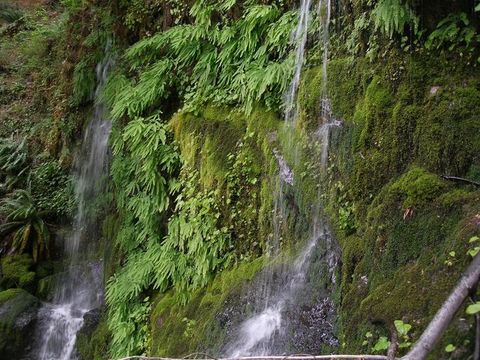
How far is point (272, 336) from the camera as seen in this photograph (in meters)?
4.59

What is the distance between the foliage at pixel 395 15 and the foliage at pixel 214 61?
1789 millimetres

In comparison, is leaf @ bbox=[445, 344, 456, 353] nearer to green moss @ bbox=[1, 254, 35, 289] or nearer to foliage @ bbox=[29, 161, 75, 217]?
green moss @ bbox=[1, 254, 35, 289]

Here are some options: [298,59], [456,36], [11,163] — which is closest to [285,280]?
[298,59]

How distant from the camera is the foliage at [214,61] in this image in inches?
240

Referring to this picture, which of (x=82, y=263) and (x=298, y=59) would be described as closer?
(x=298, y=59)

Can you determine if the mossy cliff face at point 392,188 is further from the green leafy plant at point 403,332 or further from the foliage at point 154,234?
the foliage at point 154,234

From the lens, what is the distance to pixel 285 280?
4.93m

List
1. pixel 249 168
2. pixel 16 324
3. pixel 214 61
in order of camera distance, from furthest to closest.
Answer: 1. pixel 16 324
2. pixel 214 61
3. pixel 249 168

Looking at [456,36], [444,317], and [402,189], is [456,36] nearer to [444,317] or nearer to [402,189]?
[402,189]

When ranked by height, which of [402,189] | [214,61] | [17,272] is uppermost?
[214,61]

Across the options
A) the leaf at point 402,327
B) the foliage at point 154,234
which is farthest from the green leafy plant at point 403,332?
the foliage at point 154,234

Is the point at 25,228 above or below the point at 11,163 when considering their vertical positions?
below

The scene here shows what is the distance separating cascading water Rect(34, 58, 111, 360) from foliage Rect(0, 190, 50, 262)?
21.0 inches

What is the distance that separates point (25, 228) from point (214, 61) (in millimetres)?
5569
